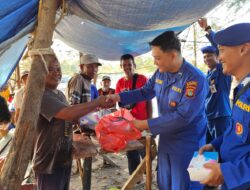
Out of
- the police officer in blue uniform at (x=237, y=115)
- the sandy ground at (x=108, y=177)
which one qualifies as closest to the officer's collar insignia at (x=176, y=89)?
the police officer in blue uniform at (x=237, y=115)


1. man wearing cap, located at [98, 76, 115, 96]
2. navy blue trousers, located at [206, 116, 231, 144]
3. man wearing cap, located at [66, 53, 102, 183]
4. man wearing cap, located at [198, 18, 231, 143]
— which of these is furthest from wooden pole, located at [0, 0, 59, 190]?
man wearing cap, located at [98, 76, 115, 96]

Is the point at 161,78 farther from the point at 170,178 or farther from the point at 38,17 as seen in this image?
the point at 38,17

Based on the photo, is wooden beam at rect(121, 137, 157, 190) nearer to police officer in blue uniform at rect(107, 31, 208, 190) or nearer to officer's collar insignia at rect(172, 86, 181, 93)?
police officer in blue uniform at rect(107, 31, 208, 190)

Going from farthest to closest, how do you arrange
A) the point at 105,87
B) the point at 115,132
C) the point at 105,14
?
the point at 105,87 < the point at 115,132 < the point at 105,14

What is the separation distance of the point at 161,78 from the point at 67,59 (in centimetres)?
1433

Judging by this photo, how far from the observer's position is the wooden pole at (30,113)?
1.66 metres

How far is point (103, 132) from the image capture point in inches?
100

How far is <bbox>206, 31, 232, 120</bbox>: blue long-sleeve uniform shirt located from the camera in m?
4.24

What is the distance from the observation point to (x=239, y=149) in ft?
5.60

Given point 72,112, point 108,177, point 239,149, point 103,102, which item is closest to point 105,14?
point 72,112

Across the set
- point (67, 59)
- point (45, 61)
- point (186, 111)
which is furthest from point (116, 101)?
point (67, 59)

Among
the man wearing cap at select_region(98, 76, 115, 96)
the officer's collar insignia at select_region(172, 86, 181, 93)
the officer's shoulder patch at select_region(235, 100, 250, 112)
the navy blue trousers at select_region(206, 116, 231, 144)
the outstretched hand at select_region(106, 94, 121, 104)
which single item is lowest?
the navy blue trousers at select_region(206, 116, 231, 144)

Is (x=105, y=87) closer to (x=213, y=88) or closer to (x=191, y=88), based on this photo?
(x=213, y=88)

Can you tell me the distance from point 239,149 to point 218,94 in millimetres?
2665
